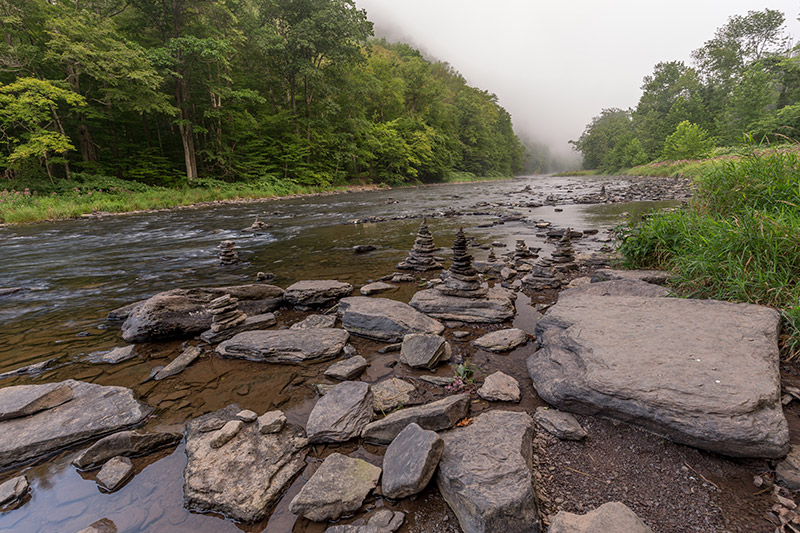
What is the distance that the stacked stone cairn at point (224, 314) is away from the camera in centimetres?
520

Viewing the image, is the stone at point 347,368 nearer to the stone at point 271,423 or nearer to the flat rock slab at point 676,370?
the stone at point 271,423

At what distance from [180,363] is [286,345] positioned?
55.7 inches

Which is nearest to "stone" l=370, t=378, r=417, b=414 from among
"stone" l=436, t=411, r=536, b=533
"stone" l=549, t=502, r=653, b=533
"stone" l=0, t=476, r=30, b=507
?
"stone" l=436, t=411, r=536, b=533

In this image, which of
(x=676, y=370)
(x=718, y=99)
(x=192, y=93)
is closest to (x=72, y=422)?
(x=676, y=370)

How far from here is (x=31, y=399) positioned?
3.35 metres

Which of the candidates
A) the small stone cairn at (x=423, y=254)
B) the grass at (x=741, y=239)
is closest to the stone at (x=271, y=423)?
the grass at (x=741, y=239)

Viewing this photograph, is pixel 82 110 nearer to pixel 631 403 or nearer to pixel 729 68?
pixel 631 403

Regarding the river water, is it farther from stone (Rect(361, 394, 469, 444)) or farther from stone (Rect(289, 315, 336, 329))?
stone (Rect(289, 315, 336, 329))

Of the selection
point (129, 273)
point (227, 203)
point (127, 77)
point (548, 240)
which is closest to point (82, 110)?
point (127, 77)

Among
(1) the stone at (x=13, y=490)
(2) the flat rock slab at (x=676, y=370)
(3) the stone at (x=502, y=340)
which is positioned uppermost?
(2) the flat rock slab at (x=676, y=370)

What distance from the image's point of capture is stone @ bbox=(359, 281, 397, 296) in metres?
6.66

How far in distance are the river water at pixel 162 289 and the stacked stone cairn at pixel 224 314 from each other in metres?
0.67

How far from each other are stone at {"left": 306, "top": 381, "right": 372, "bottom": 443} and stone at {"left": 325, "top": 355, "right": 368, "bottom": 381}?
476 millimetres

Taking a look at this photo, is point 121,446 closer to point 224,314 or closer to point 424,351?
point 224,314
